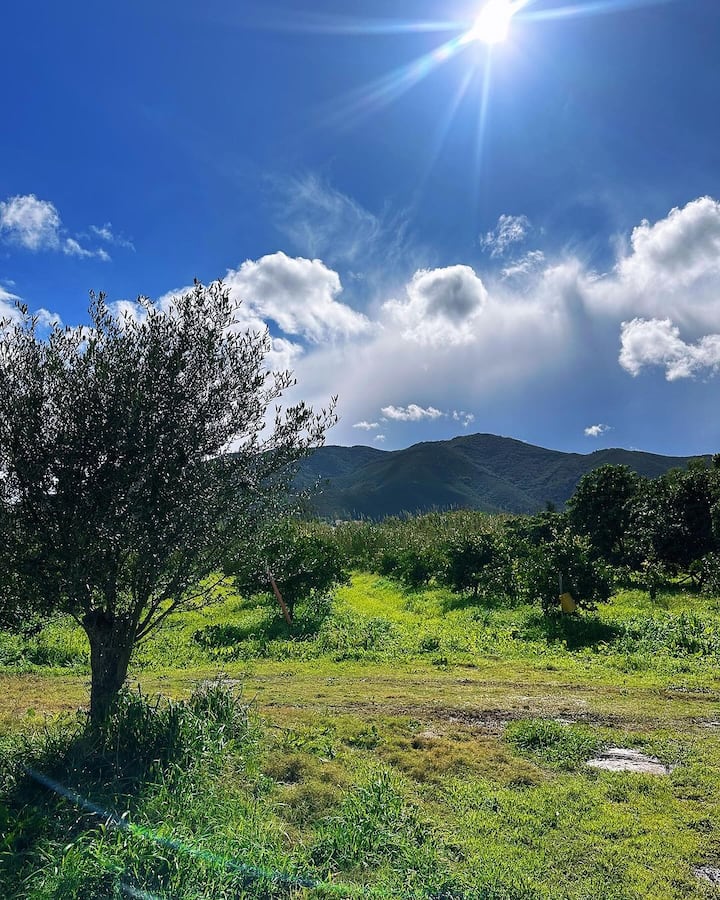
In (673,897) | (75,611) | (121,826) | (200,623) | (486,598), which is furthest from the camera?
(486,598)

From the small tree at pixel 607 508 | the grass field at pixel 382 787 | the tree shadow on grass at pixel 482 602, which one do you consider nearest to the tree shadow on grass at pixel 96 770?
the grass field at pixel 382 787

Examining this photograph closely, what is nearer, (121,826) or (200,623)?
(121,826)

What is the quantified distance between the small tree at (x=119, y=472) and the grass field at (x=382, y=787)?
166 cm

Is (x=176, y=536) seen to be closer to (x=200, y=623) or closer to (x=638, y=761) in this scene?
(x=638, y=761)

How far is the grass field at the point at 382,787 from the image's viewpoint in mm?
4617

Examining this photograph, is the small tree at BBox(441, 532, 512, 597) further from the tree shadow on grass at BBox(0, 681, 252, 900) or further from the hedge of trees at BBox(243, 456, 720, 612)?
the tree shadow on grass at BBox(0, 681, 252, 900)

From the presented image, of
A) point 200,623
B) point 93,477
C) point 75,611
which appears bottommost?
point 200,623

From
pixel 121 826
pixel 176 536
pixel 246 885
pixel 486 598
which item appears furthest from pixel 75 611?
pixel 486 598

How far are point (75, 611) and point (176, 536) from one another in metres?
1.70

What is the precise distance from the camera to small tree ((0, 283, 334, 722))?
21.0ft

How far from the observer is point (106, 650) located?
7.33 metres

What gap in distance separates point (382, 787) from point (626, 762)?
3452 mm

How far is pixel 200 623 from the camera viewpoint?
62.7 feet

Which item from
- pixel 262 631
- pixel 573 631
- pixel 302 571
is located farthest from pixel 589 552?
pixel 262 631
